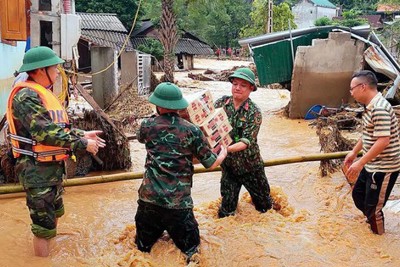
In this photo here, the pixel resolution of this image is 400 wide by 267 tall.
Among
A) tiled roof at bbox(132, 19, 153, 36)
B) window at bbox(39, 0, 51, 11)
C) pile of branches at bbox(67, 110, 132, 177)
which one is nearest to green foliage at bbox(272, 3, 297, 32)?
tiled roof at bbox(132, 19, 153, 36)

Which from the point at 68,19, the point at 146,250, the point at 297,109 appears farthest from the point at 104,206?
the point at 297,109

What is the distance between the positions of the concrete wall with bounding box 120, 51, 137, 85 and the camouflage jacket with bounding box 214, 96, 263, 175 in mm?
13379

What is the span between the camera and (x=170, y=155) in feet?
11.5

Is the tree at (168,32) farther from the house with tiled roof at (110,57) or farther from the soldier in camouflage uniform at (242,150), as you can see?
the soldier in camouflage uniform at (242,150)

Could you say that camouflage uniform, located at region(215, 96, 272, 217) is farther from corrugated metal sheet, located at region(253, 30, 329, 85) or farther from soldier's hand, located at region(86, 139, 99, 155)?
corrugated metal sheet, located at region(253, 30, 329, 85)

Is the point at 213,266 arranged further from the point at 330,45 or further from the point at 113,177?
the point at 330,45

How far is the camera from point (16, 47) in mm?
8508

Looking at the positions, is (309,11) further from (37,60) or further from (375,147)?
(37,60)

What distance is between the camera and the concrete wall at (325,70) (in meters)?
12.7

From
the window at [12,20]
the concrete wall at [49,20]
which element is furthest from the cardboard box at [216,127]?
the concrete wall at [49,20]

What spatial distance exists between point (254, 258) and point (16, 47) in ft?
22.0

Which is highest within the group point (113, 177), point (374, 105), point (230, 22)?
point (230, 22)

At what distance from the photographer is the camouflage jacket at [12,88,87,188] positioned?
11.1 ft

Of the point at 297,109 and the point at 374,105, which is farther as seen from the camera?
the point at 297,109
